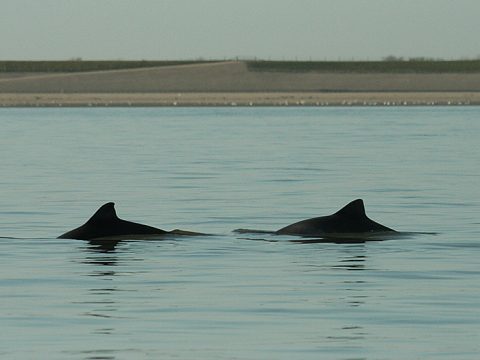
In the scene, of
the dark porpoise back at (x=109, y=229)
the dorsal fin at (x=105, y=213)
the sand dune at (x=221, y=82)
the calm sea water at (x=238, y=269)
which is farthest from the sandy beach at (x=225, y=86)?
the dorsal fin at (x=105, y=213)

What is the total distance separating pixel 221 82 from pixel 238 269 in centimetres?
15059

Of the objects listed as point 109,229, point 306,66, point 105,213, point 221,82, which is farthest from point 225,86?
point 105,213

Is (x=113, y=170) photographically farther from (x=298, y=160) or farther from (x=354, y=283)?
(x=354, y=283)

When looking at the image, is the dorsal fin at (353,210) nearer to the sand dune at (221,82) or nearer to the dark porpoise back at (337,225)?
the dark porpoise back at (337,225)

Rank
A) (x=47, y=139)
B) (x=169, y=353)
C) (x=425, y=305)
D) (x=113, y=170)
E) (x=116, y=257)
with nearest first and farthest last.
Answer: (x=169, y=353) → (x=425, y=305) → (x=116, y=257) → (x=113, y=170) → (x=47, y=139)

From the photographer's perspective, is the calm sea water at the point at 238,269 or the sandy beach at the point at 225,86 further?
the sandy beach at the point at 225,86

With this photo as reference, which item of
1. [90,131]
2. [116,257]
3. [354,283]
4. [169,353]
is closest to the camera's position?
[169,353]

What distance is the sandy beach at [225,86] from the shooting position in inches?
6147

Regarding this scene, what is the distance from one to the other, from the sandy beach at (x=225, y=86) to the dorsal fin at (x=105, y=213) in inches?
5081

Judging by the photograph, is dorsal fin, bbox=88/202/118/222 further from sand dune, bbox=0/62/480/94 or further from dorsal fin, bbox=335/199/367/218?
sand dune, bbox=0/62/480/94

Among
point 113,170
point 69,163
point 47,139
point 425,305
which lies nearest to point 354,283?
point 425,305

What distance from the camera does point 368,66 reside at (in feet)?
573

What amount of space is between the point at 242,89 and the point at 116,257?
5808 inches

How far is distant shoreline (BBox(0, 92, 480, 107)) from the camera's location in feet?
478
